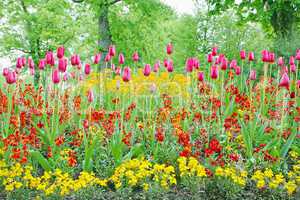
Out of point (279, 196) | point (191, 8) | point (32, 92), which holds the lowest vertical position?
point (279, 196)

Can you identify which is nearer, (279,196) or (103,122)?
(279,196)

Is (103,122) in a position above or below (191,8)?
below

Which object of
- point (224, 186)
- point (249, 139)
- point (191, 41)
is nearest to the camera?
point (224, 186)

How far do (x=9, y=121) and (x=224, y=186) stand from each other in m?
3.18

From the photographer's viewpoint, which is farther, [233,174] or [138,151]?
[138,151]

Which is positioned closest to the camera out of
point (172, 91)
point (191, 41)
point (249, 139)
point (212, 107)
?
point (249, 139)

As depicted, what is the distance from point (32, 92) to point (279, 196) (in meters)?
4.43

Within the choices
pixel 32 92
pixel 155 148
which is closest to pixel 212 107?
pixel 155 148

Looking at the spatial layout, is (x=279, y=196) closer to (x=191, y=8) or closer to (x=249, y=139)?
(x=249, y=139)

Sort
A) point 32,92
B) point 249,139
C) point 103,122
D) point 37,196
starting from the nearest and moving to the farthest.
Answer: point 37,196 < point 249,139 < point 103,122 < point 32,92

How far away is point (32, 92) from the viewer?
7.75m

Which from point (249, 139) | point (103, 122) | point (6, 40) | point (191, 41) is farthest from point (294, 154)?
point (6, 40)

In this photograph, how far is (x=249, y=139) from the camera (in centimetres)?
584

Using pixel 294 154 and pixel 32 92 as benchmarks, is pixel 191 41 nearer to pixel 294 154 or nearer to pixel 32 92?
pixel 32 92
